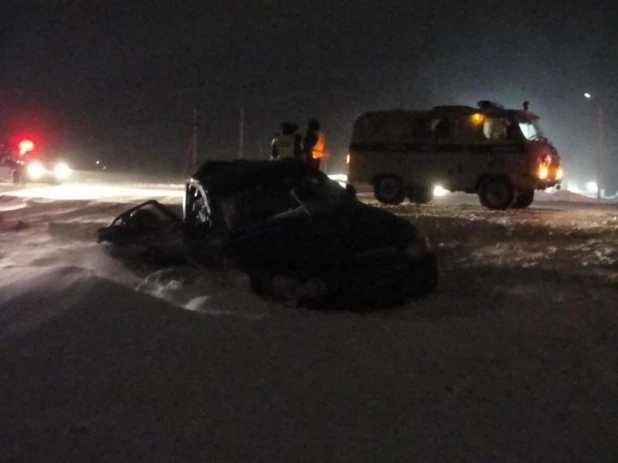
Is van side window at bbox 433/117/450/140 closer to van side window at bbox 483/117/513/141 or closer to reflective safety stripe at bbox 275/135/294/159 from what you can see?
van side window at bbox 483/117/513/141

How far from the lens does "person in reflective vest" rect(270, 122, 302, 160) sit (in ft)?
57.1

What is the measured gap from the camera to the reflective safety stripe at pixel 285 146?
57.4 ft

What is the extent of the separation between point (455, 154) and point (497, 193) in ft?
3.76

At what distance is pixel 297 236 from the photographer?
8.16 meters

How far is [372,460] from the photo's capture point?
4.63 metres

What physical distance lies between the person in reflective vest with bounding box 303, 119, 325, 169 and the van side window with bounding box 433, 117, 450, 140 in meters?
2.36

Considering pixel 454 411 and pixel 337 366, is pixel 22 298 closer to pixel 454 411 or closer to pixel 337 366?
pixel 337 366

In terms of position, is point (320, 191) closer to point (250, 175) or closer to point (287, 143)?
point (250, 175)

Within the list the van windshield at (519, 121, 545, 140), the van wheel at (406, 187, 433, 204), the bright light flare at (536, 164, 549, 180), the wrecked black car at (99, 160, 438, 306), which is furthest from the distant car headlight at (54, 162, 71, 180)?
the wrecked black car at (99, 160, 438, 306)

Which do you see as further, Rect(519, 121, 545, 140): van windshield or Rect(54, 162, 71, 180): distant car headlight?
Rect(54, 162, 71, 180): distant car headlight

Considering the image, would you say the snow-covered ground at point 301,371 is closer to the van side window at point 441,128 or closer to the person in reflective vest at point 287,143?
the van side window at point 441,128

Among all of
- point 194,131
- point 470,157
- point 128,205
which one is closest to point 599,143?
point 194,131

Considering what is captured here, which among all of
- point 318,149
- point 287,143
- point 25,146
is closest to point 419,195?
point 318,149

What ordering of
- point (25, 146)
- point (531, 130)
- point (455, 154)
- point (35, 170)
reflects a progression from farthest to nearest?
point (25, 146)
point (35, 170)
point (455, 154)
point (531, 130)
